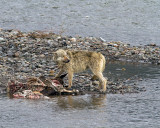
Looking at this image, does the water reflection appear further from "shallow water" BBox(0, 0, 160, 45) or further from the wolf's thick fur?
"shallow water" BBox(0, 0, 160, 45)

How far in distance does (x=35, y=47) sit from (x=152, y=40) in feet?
20.8

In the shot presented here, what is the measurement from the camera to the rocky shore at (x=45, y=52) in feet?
42.7

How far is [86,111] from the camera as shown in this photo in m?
9.70

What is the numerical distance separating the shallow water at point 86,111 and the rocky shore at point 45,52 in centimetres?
127

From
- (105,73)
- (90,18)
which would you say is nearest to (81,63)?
(105,73)

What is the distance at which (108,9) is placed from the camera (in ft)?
87.7

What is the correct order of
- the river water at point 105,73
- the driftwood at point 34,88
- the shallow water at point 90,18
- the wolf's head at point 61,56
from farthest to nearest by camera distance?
the shallow water at point 90,18
the wolf's head at point 61,56
the driftwood at point 34,88
the river water at point 105,73

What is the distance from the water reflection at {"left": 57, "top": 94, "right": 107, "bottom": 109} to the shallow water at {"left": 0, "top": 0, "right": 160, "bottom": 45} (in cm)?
925

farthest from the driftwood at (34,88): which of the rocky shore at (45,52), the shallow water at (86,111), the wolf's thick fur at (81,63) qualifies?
the rocky shore at (45,52)

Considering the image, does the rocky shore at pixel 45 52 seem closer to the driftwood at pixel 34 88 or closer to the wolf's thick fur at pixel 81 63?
the wolf's thick fur at pixel 81 63

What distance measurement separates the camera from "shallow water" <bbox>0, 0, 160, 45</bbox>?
2181cm

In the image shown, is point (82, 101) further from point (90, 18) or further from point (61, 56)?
point (90, 18)

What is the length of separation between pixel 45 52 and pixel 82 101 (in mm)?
6290

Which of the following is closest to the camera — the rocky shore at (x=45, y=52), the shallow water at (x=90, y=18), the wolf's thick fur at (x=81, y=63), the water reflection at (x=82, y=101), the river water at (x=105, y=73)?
the river water at (x=105, y=73)
